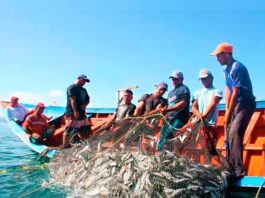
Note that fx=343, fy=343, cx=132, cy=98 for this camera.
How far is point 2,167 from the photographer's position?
9.94m

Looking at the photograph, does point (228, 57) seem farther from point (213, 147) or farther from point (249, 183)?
point (249, 183)

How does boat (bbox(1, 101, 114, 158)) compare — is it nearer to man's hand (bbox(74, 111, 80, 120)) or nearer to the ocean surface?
the ocean surface

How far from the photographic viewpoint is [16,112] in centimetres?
1373

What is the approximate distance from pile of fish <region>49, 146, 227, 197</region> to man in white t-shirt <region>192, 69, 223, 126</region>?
1.55 meters

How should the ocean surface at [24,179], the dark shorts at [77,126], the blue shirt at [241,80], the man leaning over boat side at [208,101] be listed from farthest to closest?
the dark shorts at [77,126], the man leaning over boat side at [208,101], the ocean surface at [24,179], the blue shirt at [241,80]

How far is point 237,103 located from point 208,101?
1.10 meters

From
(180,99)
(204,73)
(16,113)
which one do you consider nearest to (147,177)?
(180,99)

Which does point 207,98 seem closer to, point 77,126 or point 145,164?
point 145,164

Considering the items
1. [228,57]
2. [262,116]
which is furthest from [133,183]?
[262,116]

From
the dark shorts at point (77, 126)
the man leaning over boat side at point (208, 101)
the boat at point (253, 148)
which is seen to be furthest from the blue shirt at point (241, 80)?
the dark shorts at point (77, 126)

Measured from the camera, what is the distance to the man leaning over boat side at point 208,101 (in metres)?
7.16

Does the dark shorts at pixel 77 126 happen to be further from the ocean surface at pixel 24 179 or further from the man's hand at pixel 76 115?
the ocean surface at pixel 24 179

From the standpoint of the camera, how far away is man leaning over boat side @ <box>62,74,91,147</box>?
9992mm

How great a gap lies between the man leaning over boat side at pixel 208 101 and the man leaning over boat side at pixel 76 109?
12.3ft
